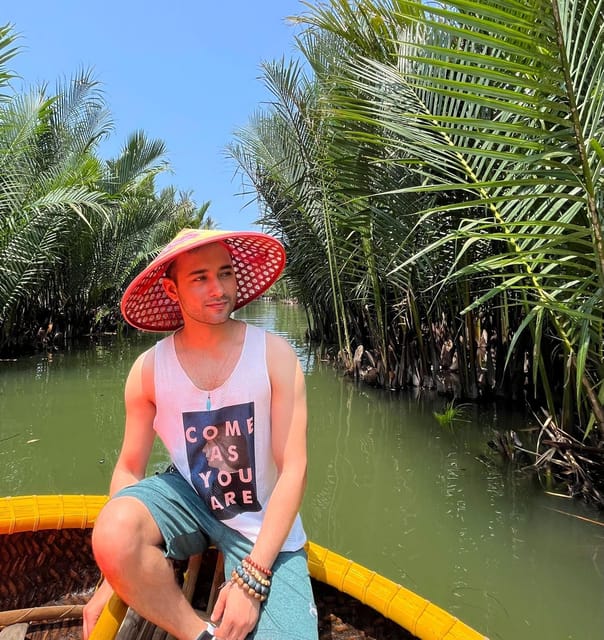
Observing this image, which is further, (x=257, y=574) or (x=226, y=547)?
(x=226, y=547)

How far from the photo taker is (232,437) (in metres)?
1.11

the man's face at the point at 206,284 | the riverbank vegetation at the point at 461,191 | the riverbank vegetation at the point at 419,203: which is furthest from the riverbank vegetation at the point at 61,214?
the man's face at the point at 206,284

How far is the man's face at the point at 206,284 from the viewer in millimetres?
1121

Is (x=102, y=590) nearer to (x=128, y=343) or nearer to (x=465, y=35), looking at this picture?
(x=465, y=35)

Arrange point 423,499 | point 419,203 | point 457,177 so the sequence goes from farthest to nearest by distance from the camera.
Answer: point 419,203 < point 423,499 < point 457,177

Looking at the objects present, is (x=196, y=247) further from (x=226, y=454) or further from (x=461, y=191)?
(x=461, y=191)

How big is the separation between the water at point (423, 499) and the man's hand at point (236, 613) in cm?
110

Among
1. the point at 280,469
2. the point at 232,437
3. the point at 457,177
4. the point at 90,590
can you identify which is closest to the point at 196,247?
the point at 232,437

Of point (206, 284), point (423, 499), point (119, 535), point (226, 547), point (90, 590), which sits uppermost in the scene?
point (206, 284)

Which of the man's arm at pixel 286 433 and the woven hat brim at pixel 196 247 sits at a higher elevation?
the woven hat brim at pixel 196 247

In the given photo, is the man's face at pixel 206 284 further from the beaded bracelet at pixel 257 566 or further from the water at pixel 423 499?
the water at pixel 423 499

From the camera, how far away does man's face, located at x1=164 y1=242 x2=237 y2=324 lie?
1121mm

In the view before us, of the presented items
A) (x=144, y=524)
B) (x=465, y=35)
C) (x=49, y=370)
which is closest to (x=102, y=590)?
(x=144, y=524)

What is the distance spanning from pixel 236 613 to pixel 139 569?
0.68ft
